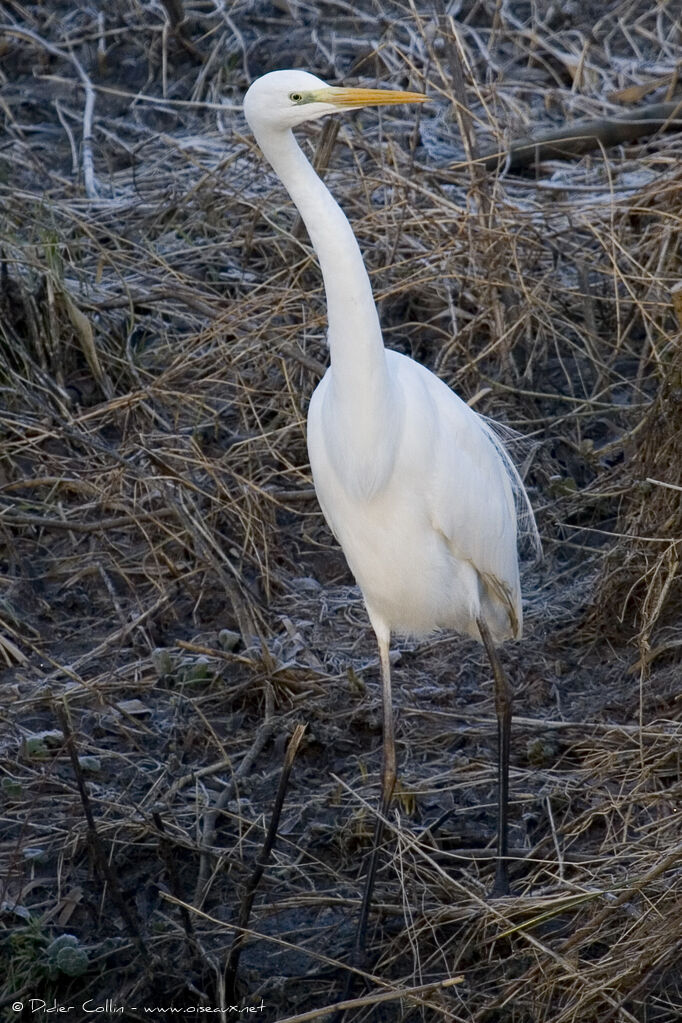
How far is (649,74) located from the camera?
5754 millimetres

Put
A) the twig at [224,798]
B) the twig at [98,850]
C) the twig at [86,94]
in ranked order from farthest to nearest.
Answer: the twig at [86,94] < the twig at [224,798] < the twig at [98,850]

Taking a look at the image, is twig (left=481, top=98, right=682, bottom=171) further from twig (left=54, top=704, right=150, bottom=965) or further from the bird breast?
twig (left=54, top=704, right=150, bottom=965)

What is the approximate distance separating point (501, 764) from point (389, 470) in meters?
0.75

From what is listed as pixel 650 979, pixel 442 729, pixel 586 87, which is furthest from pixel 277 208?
pixel 650 979

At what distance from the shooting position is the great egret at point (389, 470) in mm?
2457

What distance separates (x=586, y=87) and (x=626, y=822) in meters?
3.85

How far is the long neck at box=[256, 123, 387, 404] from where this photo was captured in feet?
8.04

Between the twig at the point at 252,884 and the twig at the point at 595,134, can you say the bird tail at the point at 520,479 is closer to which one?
the twig at the point at 252,884

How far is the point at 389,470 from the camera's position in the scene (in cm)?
275

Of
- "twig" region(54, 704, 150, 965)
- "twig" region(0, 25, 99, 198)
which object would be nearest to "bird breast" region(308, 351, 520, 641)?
"twig" region(54, 704, 150, 965)

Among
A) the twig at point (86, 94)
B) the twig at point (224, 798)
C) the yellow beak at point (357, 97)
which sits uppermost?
the yellow beak at point (357, 97)

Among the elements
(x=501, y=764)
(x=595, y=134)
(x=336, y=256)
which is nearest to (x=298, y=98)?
(x=336, y=256)

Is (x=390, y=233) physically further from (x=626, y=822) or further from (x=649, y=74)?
(x=626, y=822)

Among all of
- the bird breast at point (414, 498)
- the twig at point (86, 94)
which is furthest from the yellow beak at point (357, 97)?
the twig at point (86, 94)
